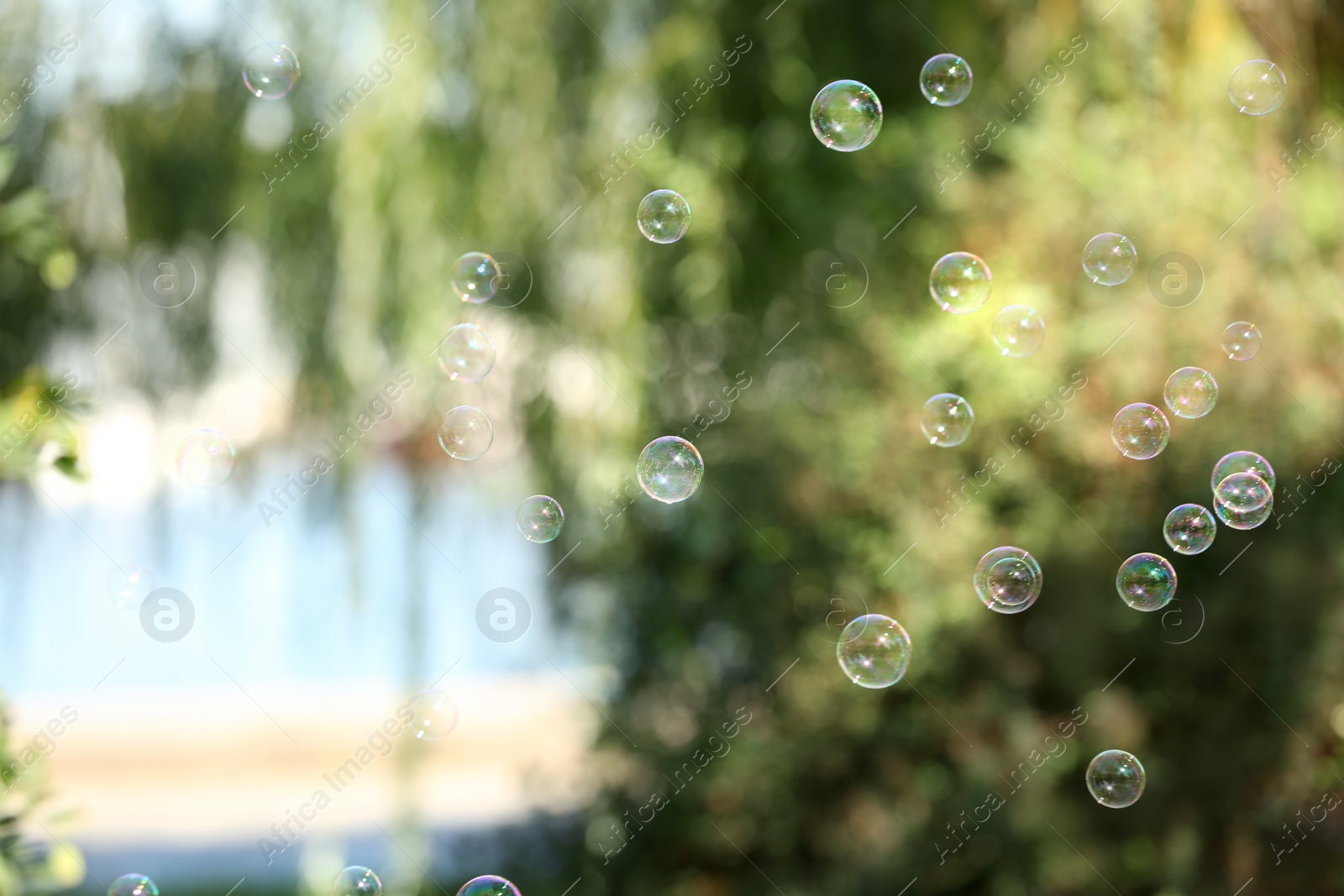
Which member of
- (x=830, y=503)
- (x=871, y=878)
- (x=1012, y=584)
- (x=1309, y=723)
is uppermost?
(x=830, y=503)

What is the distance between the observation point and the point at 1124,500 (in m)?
4.10

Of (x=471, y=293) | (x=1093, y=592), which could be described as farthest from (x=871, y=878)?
(x=471, y=293)

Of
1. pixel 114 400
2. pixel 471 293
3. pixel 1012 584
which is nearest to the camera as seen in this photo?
pixel 1012 584

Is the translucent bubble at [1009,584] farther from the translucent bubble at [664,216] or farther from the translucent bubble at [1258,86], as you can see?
the translucent bubble at [1258,86]

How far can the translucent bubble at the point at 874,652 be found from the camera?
3291mm

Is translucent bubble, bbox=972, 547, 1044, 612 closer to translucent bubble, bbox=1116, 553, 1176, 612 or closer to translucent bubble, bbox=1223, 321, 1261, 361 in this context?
translucent bubble, bbox=1116, 553, 1176, 612

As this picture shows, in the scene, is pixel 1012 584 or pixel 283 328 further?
pixel 283 328

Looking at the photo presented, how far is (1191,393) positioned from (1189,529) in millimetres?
459

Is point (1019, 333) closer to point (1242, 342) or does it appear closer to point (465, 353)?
point (1242, 342)

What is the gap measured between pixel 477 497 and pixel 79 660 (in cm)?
159

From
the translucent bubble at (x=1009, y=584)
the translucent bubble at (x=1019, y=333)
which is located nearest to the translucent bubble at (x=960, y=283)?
the translucent bubble at (x=1019, y=333)

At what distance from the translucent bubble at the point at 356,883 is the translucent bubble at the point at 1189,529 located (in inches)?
86.0

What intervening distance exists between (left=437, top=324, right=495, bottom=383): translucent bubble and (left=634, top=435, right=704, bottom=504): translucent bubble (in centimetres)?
53

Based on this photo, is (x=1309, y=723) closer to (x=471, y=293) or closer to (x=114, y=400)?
(x=471, y=293)
